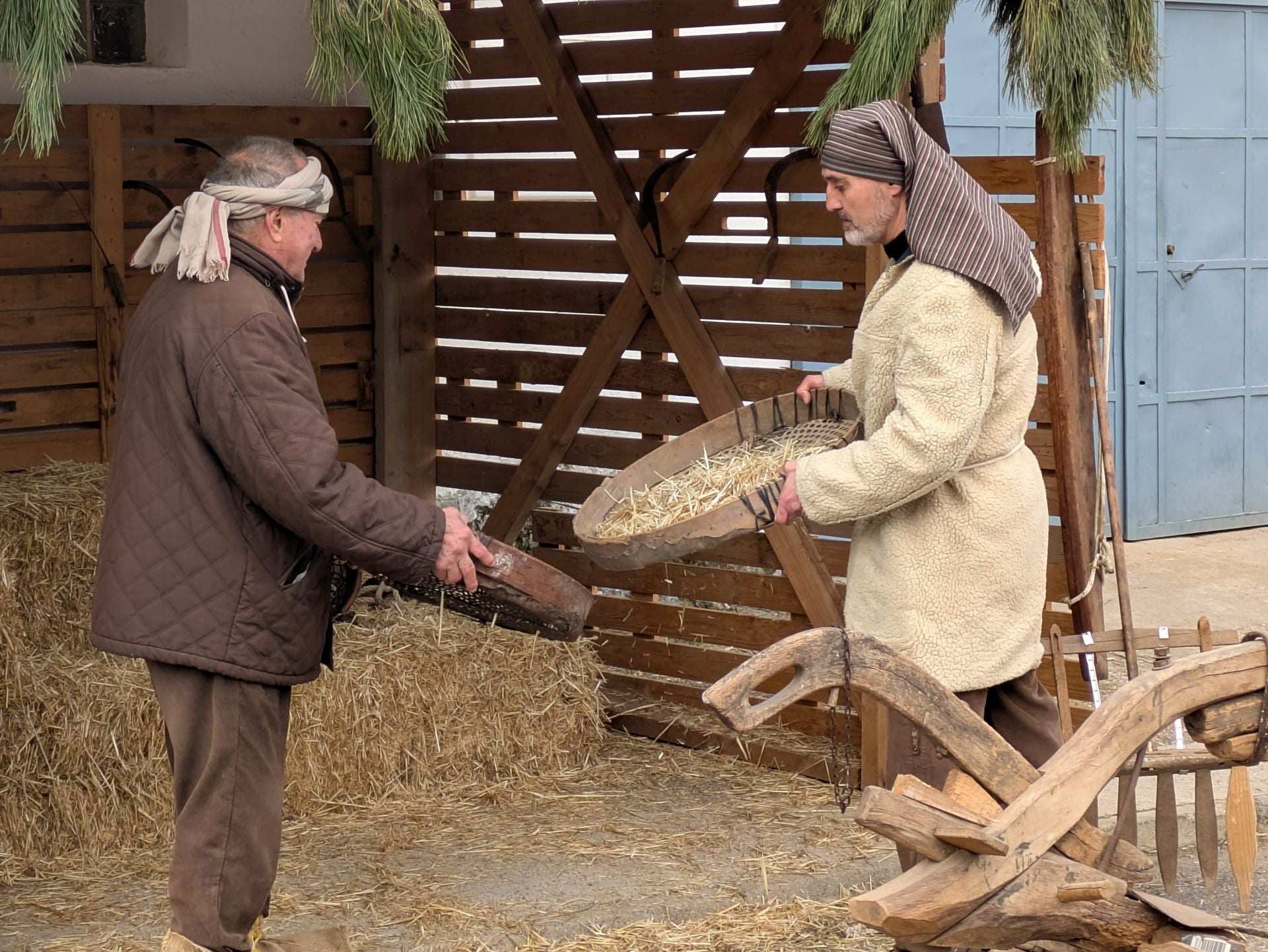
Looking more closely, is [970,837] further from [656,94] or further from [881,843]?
[656,94]

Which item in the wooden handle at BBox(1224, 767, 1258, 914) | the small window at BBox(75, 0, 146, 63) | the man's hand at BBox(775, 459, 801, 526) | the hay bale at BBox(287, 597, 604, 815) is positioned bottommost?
the hay bale at BBox(287, 597, 604, 815)

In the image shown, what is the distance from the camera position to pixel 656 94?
576 centimetres

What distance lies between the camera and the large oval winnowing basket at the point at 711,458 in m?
3.39

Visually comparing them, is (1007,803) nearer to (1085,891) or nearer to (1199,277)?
(1085,891)

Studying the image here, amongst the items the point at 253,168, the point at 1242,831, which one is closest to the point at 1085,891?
the point at 1242,831

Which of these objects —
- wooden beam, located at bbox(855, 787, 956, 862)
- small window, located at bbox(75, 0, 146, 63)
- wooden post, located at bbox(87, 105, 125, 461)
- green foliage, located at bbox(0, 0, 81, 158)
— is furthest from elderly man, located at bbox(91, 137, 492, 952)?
small window, located at bbox(75, 0, 146, 63)

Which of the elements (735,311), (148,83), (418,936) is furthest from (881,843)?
(148,83)

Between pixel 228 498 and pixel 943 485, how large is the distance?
5.03 ft

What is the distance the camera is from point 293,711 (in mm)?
5250

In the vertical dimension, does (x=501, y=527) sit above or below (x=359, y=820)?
above

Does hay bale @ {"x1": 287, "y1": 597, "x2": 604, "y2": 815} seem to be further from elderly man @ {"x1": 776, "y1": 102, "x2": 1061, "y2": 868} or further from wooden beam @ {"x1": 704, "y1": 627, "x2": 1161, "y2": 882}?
wooden beam @ {"x1": 704, "y1": 627, "x2": 1161, "y2": 882}

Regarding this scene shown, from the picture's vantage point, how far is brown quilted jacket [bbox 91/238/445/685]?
331cm

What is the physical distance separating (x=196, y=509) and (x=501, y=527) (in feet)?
9.78

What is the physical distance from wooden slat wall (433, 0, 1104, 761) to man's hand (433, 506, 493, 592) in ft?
6.74
